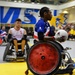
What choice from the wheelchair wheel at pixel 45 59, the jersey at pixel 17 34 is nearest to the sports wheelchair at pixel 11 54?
the jersey at pixel 17 34

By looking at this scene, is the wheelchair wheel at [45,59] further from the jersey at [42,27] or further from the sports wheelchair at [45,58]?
the jersey at [42,27]

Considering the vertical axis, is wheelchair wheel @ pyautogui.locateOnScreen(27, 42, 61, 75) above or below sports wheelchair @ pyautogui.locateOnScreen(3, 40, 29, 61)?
above

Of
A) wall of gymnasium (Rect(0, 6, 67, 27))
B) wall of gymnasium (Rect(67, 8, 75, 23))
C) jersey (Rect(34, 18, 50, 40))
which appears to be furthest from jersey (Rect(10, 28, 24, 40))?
wall of gymnasium (Rect(67, 8, 75, 23))

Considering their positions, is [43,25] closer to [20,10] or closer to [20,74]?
[20,74]

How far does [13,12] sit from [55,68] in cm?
1598

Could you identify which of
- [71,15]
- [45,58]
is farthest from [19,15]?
[45,58]

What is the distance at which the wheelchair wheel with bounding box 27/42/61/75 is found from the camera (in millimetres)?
3008

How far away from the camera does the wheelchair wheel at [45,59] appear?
9.87 feet

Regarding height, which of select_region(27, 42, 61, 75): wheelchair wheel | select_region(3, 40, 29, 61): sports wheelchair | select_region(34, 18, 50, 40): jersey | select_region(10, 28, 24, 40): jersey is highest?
select_region(34, 18, 50, 40): jersey

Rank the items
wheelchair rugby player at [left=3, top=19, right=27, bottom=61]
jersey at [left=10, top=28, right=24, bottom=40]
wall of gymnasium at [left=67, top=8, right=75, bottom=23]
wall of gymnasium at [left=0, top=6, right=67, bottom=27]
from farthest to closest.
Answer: wall of gymnasium at [left=67, top=8, right=75, bottom=23], wall of gymnasium at [left=0, top=6, right=67, bottom=27], jersey at [left=10, top=28, right=24, bottom=40], wheelchair rugby player at [left=3, top=19, right=27, bottom=61]

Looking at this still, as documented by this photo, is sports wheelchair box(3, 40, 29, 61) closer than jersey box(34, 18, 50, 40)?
No

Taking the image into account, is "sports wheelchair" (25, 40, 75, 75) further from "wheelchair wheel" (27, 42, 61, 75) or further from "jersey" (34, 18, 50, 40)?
"jersey" (34, 18, 50, 40)

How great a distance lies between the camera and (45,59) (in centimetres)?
303

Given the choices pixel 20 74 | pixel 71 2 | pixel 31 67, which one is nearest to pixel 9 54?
pixel 20 74
